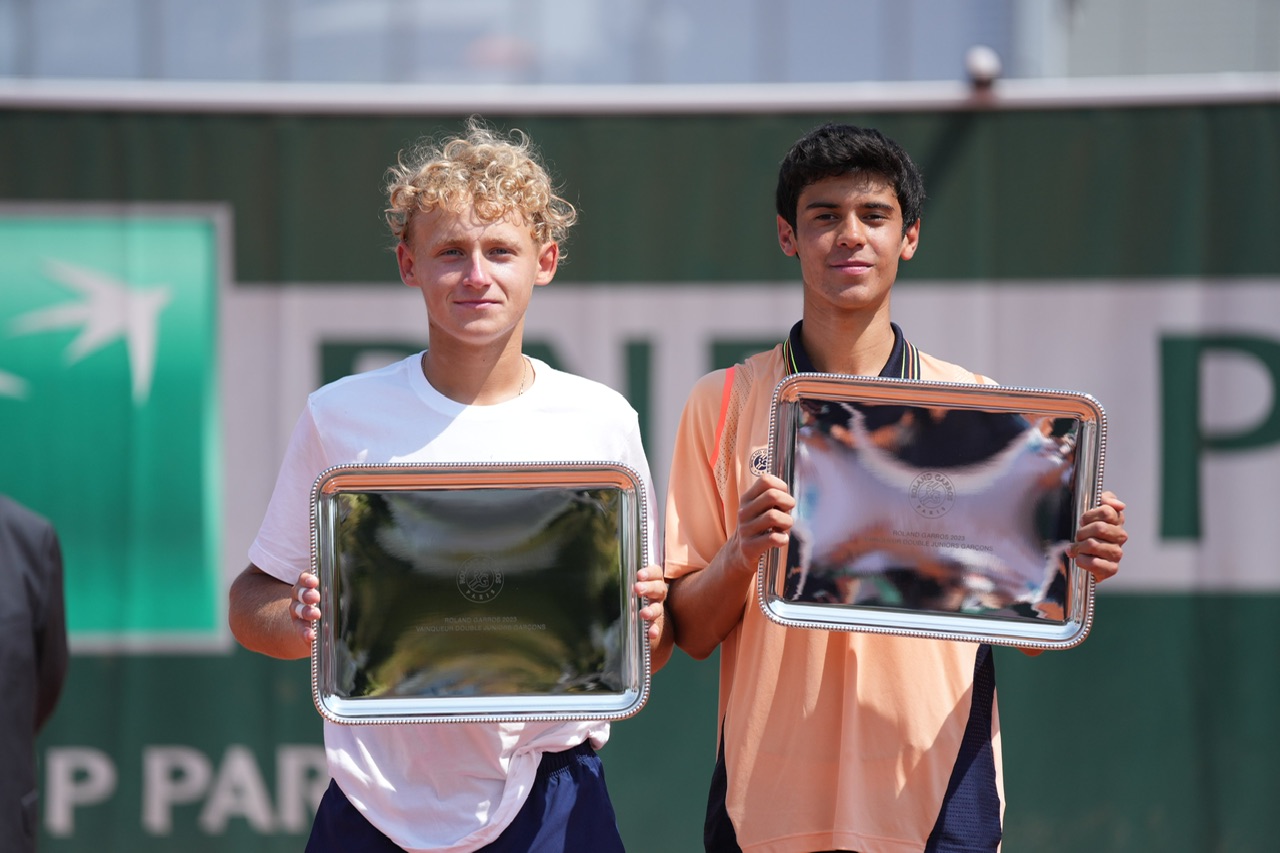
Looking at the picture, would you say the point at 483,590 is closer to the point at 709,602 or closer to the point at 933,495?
the point at 709,602

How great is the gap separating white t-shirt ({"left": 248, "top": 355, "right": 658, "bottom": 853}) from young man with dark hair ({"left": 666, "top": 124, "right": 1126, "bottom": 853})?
149mm

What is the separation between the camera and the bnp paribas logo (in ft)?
13.1

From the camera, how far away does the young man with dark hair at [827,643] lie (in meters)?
1.94

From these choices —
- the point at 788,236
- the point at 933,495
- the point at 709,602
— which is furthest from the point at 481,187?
the point at 933,495

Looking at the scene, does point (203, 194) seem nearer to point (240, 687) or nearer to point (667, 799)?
point (240, 687)

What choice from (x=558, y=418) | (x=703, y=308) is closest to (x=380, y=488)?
(x=558, y=418)

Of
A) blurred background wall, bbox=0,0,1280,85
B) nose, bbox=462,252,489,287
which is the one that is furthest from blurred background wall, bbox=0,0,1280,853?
nose, bbox=462,252,489,287

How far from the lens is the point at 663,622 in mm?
2021

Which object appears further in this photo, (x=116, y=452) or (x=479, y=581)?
(x=116, y=452)

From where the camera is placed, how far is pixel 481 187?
197cm

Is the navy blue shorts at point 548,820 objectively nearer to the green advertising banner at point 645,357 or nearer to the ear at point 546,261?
the ear at point 546,261

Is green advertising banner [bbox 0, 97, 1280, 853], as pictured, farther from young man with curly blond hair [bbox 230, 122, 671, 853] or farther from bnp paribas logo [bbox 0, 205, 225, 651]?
young man with curly blond hair [bbox 230, 122, 671, 853]

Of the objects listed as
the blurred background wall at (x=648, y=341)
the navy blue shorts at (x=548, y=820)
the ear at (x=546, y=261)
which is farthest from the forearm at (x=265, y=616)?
the blurred background wall at (x=648, y=341)

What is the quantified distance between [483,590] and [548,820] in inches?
15.5
